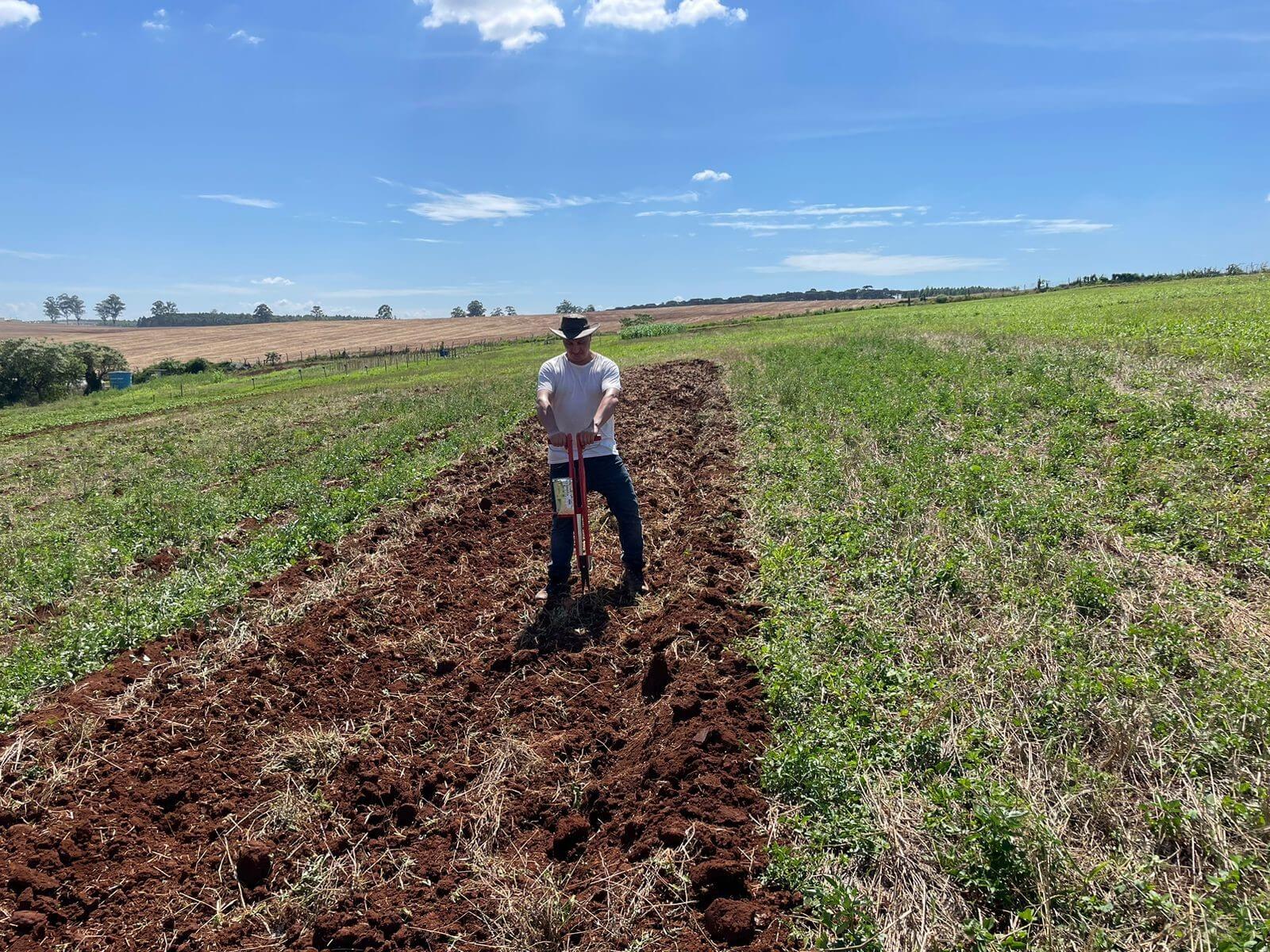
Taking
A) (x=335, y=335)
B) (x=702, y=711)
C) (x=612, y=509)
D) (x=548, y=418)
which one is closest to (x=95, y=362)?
(x=335, y=335)

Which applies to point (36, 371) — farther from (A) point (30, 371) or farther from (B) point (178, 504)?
(B) point (178, 504)

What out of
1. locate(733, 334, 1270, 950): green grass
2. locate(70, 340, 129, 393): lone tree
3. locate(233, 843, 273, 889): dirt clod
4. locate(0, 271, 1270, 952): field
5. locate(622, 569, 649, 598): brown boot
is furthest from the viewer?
locate(70, 340, 129, 393): lone tree

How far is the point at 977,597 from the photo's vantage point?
4992 millimetres

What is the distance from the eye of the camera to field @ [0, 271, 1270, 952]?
2.88 metres

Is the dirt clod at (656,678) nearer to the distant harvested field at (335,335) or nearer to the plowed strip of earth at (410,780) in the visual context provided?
the plowed strip of earth at (410,780)

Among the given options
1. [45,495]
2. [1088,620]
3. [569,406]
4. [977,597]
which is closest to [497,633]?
[569,406]

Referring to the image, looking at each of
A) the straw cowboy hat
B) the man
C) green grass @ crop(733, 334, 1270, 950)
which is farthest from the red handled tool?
green grass @ crop(733, 334, 1270, 950)

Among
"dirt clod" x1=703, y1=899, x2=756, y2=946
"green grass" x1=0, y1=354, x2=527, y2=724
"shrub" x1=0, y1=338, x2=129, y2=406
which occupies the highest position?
"shrub" x1=0, y1=338, x2=129, y2=406

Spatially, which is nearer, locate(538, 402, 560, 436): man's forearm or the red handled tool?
locate(538, 402, 560, 436): man's forearm

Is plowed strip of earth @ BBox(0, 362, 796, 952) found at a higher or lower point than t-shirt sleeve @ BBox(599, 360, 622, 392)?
lower

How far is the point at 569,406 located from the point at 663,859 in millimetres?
3704

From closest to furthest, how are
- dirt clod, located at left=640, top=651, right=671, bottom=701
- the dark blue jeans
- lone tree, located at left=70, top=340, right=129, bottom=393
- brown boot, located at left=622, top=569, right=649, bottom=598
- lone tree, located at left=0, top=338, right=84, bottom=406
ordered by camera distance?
dirt clod, located at left=640, top=651, right=671, bottom=701 < the dark blue jeans < brown boot, located at left=622, top=569, right=649, bottom=598 < lone tree, located at left=0, top=338, right=84, bottom=406 < lone tree, located at left=70, top=340, right=129, bottom=393

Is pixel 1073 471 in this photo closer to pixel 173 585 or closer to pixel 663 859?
pixel 663 859

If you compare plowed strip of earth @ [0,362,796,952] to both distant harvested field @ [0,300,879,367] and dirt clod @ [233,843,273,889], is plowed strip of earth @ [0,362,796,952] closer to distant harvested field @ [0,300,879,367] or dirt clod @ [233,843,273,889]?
dirt clod @ [233,843,273,889]
